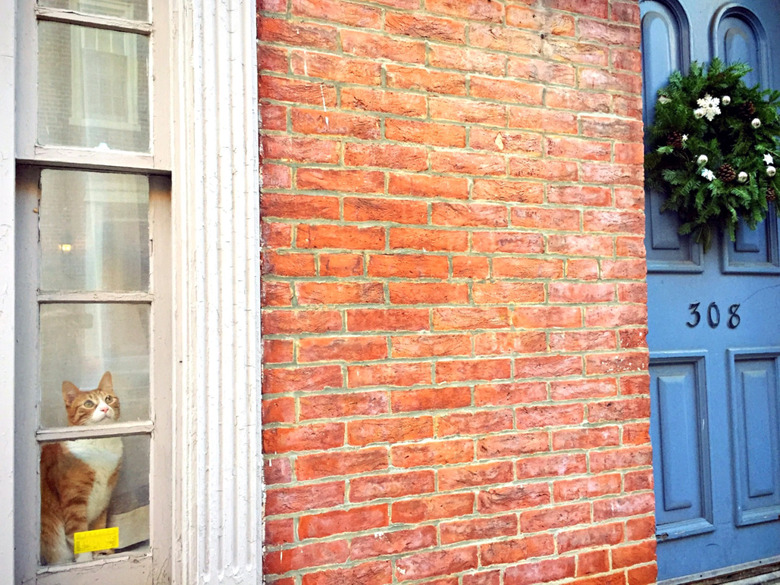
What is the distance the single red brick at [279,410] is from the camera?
171 cm

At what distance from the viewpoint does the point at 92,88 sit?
1687mm

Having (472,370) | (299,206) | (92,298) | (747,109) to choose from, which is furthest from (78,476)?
(747,109)

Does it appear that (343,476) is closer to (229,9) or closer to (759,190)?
(229,9)

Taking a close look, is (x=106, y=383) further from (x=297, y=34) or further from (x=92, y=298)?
(x=297, y=34)

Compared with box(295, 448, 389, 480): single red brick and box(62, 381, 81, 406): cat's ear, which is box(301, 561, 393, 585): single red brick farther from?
box(62, 381, 81, 406): cat's ear

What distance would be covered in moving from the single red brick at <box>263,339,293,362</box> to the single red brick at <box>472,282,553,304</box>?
1.99ft

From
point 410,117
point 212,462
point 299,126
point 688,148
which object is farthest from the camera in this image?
point 688,148

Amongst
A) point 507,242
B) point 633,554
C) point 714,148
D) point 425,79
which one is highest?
point 425,79

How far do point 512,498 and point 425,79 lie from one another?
134 cm

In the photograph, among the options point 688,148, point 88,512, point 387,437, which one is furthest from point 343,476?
point 688,148

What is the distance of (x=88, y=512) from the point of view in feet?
5.42

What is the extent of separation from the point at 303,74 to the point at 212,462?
109 centimetres

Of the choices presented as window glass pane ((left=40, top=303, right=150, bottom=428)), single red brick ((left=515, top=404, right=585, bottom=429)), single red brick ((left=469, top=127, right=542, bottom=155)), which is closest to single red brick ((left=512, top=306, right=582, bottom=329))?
single red brick ((left=515, top=404, right=585, bottom=429))

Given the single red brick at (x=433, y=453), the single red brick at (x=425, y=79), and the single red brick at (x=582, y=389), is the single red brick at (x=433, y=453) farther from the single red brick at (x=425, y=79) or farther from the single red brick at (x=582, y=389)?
the single red brick at (x=425, y=79)
